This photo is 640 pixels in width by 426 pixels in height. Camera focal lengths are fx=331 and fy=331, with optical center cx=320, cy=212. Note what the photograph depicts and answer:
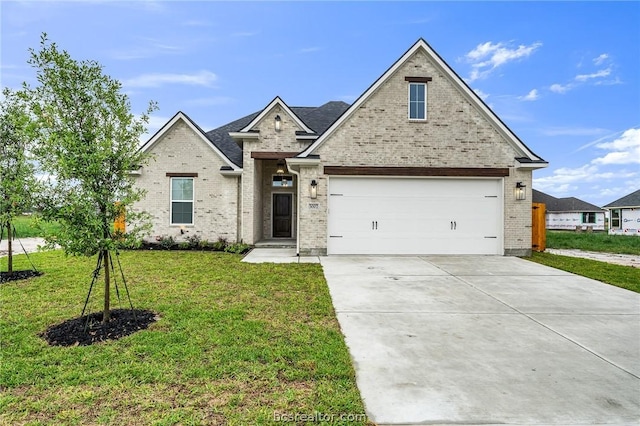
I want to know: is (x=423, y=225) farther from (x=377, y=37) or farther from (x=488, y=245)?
(x=377, y=37)

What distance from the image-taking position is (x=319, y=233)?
431 inches

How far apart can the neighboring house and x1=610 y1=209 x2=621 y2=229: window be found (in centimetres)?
496

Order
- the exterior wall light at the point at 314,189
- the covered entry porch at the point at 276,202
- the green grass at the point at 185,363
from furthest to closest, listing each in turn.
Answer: the covered entry porch at the point at 276,202 < the exterior wall light at the point at 314,189 < the green grass at the point at 185,363

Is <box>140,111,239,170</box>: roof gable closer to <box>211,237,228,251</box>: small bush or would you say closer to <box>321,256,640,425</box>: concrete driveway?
<box>211,237,228,251</box>: small bush

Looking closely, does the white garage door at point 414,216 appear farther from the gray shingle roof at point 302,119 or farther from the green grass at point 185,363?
the green grass at point 185,363

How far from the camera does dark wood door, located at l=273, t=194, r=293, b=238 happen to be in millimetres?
15672

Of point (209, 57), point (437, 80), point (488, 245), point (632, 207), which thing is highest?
point (209, 57)

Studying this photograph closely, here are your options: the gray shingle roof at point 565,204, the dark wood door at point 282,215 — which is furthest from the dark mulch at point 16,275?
the gray shingle roof at point 565,204

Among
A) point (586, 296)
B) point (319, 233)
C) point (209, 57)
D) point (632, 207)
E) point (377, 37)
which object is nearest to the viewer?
point (586, 296)

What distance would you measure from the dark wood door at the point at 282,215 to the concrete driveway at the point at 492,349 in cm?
852

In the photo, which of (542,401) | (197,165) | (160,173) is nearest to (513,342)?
(542,401)

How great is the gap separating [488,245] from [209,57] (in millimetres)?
14414

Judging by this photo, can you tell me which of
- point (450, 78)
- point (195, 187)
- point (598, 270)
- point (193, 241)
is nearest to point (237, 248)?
point (193, 241)

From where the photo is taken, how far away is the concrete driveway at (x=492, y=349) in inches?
109
